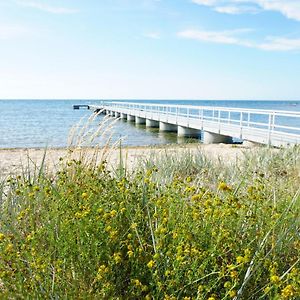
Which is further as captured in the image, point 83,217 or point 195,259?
point 83,217

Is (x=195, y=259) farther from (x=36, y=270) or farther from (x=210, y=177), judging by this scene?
(x=210, y=177)

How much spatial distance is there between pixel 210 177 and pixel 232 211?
128 inches

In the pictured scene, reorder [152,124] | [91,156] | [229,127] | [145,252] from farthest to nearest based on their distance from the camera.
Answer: [152,124]
[229,127]
[91,156]
[145,252]

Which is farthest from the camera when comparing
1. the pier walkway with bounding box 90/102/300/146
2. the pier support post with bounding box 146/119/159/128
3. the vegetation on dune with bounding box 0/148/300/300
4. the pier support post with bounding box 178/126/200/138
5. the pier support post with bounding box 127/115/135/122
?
the pier support post with bounding box 127/115/135/122

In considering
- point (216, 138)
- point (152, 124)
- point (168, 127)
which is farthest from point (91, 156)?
point (152, 124)

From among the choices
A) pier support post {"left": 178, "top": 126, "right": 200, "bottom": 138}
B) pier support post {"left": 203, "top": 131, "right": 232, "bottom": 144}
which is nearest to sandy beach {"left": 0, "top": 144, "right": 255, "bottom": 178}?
pier support post {"left": 203, "top": 131, "right": 232, "bottom": 144}

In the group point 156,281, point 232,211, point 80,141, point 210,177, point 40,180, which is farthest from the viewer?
point 210,177

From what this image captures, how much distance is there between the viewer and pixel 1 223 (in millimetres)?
2574

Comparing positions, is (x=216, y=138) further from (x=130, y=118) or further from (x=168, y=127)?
(x=130, y=118)

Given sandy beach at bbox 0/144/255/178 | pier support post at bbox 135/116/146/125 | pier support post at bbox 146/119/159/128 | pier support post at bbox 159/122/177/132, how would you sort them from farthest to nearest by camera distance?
pier support post at bbox 135/116/146/125
pier support post at bbox 146/119/159/128
pier support post at bbox 159/122/177/132
sandy beach at bbox 0/144/255/178

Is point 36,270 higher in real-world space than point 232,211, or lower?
lower

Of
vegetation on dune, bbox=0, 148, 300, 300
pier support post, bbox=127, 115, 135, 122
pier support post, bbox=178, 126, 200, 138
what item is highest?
vegetation on dune, bbox=0, 148, 300, 300

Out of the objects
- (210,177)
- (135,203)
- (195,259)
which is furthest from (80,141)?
(195,259)

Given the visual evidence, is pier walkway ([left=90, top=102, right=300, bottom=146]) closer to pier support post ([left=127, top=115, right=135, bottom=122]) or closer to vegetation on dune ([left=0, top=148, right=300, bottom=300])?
vegetation on dune ([left=0, top=148, right=300, bottom=300])
